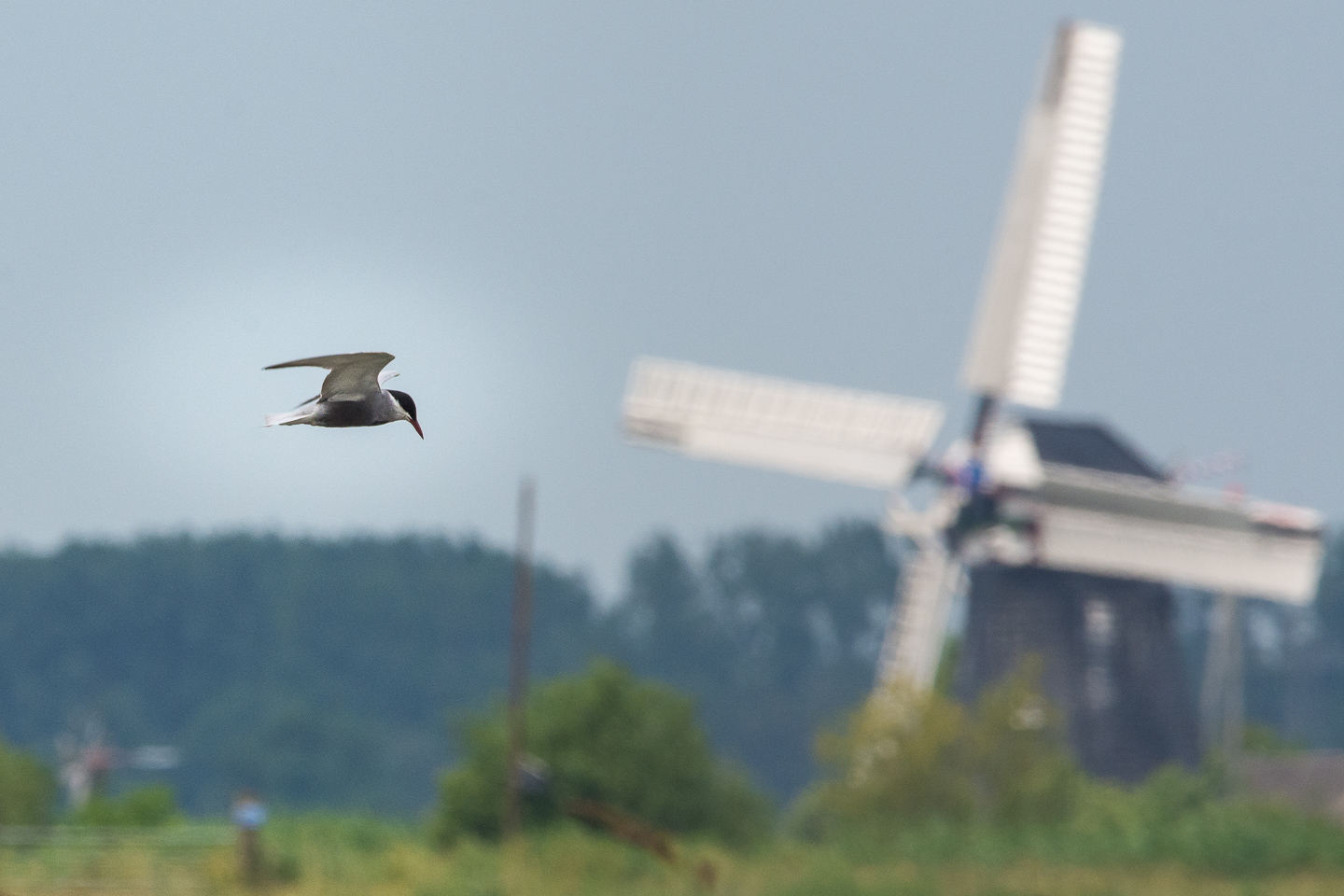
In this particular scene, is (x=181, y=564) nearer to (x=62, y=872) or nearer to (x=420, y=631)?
(x=420, y=631)

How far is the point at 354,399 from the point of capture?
3.81 metres

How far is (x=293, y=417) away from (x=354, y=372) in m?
0.16

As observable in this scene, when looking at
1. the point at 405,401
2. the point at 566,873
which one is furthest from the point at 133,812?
the point at 405,401

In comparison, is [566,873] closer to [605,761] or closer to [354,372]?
[605,761]

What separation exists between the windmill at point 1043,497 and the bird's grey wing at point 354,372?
3995 cm

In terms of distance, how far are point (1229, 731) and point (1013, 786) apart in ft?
41.8

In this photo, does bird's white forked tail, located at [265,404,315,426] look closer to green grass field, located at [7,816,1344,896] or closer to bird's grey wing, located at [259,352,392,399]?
bird's grey wing, located at [259,352,392,399]

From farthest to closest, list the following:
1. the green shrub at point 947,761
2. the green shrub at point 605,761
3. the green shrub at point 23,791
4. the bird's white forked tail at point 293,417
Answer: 1. the green shrub at point 23,791
2. the green shrub at point 947,761
3. the green shrub at point 605,761
4. the bird's white forked tail at point 293,417

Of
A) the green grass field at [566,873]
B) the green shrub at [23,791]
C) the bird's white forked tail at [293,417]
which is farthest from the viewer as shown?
the green shrub at [23,791]

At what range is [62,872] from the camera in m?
29.8

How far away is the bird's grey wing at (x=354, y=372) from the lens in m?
3.77

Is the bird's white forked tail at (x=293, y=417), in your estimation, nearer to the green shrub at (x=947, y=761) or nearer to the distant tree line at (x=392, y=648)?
the green shrub at (x=947, y=761)

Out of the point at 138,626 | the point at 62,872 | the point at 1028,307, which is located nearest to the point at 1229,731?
the point at 1028,307

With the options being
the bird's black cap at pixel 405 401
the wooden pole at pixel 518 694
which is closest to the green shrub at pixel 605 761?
the wooden pole at pixel 518 694
